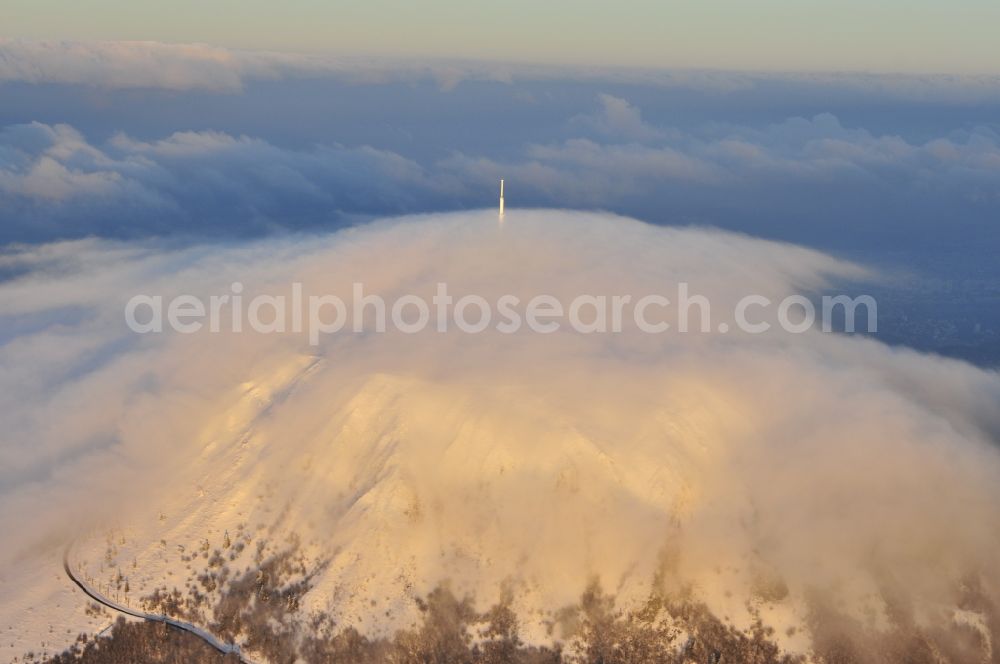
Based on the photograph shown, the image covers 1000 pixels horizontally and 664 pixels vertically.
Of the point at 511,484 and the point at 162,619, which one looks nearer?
the point at 162,619

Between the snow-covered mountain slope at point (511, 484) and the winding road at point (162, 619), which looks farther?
the snow-covered mountain slope at point (511, 484)

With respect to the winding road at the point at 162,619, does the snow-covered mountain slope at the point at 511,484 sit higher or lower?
higher

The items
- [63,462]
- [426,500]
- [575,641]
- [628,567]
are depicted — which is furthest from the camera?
[63,462]

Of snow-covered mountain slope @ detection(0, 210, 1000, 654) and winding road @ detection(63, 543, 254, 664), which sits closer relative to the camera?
winding road @ detection(63, 543, 254, 664)

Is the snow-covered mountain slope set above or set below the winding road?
above

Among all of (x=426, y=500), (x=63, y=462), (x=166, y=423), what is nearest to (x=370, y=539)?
(x=426, y=500)

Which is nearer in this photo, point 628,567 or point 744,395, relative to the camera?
point 628,567

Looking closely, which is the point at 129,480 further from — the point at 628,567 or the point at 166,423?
the point at 628,567

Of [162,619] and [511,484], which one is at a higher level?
[511,484]
